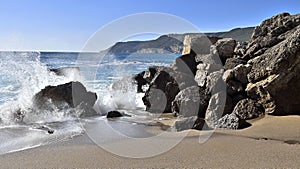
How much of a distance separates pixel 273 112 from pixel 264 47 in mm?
2296

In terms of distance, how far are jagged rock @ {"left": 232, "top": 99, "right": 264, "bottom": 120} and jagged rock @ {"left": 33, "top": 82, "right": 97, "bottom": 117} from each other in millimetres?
4298

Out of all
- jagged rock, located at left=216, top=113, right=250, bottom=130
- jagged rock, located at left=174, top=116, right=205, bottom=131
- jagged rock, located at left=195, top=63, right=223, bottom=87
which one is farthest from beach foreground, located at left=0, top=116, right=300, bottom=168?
jagged rock, located at left=195, top=63, right=223, bottom=87

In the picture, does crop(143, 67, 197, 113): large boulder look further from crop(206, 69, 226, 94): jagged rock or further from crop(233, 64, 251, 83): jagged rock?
crop(233, 64, 251, 83): jagged rock

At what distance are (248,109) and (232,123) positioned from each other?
1.02 metres

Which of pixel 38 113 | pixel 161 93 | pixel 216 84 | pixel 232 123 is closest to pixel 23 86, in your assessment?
pixel 38 113

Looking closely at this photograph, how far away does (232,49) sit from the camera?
9.59 meters

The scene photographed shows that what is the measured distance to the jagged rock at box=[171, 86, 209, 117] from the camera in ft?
25.0

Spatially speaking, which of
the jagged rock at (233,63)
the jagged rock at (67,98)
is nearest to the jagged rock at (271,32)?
the jagged rock at (233,63)

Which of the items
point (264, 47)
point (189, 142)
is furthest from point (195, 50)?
point (189, 142)

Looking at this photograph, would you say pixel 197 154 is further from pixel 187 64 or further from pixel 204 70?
pixel 187 64

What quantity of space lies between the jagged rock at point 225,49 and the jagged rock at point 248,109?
2720mm

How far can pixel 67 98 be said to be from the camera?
9203mm

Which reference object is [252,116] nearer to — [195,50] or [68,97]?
[195,50]

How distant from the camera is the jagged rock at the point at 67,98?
882cm
